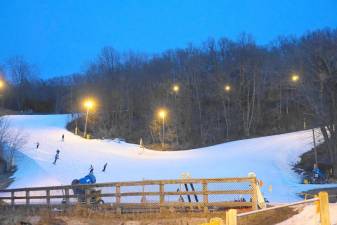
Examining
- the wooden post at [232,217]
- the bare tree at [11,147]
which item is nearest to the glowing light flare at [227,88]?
the bare tree at [11,147]

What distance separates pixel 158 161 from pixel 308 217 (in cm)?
3492

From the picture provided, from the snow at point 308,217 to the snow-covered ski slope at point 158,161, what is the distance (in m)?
14.0

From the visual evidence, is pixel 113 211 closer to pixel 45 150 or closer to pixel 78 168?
pixel 78 168

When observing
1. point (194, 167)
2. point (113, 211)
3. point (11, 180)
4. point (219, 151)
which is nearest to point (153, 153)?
point (219, 151)

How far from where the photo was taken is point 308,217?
1198 cm

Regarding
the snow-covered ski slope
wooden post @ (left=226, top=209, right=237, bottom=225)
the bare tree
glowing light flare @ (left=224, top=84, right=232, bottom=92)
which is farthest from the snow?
glowing light flare @ (left=224, top=84, right=232, bottom=92)

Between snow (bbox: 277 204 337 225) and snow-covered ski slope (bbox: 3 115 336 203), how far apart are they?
550 inches

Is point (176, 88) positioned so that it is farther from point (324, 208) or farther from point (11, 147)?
point (324, 208)

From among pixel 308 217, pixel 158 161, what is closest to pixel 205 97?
pixel 158 161

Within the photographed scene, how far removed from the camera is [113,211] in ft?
64.6

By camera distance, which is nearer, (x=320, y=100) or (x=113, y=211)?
(x=113, y=211)

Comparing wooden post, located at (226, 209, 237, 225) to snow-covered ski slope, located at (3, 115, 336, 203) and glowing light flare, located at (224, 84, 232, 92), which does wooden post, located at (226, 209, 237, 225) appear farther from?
glowing light flare, located at (224, 84, 232, 92)

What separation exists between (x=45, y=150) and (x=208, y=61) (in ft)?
152

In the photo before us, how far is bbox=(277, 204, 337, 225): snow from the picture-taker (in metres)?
10.8
